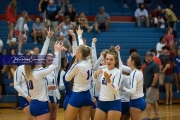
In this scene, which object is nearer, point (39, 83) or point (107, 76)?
point (107, 76)

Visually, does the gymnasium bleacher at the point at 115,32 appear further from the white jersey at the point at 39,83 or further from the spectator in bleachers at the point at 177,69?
the white jersey at the point at 39,83

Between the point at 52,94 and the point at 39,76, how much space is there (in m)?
1.52

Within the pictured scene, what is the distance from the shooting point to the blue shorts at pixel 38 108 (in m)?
8.24

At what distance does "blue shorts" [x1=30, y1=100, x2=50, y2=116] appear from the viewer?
8.24 metres

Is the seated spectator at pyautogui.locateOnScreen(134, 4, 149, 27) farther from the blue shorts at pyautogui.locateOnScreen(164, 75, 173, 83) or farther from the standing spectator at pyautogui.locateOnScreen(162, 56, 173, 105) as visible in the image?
the blue shorts at pyautogui.locateOnScreen(164, 75, 173, 83)

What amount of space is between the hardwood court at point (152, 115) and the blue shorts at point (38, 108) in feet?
16.5

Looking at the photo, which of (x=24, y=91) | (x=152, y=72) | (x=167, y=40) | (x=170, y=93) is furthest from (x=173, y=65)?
(x=24, y=91)

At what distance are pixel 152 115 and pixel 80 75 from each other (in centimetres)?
Result: 603

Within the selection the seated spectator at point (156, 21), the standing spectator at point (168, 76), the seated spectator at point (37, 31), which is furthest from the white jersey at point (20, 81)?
the seated spectator at point (156, 21)

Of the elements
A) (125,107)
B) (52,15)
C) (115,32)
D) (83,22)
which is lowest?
(125,107)

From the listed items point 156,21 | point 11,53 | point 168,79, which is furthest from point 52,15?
point 168,79

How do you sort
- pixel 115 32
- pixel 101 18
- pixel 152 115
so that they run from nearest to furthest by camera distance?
pixel 152 115 → pixel 101 18 → pixel 115 32

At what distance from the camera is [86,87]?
8641 mm

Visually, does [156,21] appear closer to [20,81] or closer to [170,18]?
[170,18]
